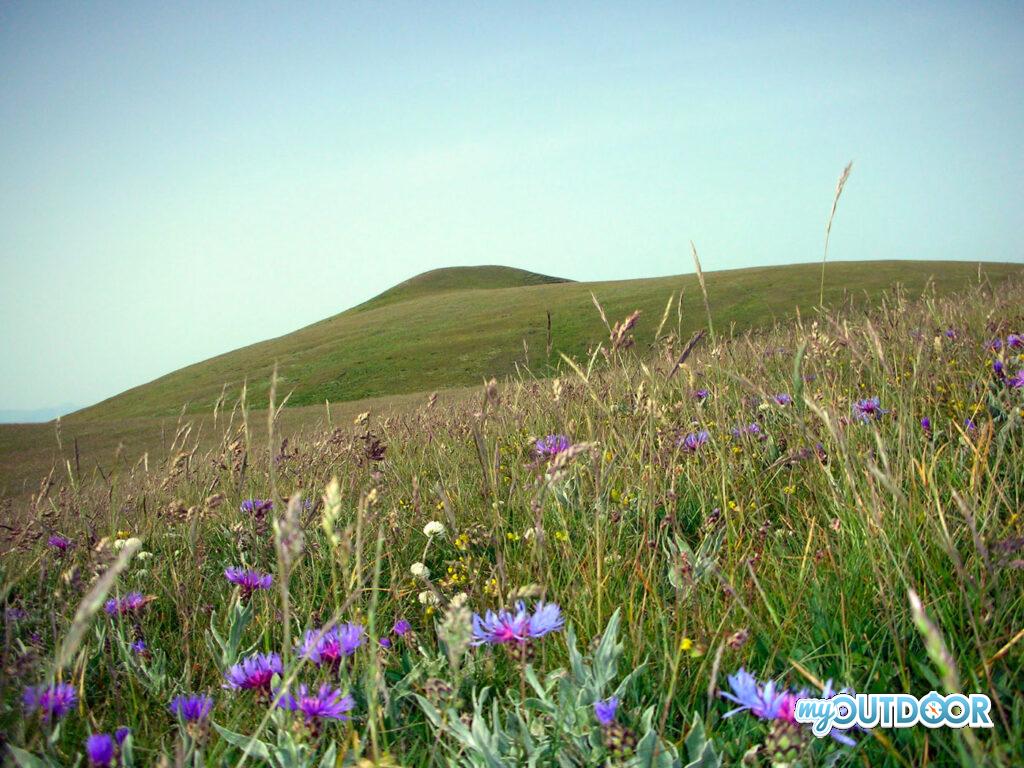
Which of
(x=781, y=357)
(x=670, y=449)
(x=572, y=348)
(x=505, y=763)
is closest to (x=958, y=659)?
(x=505, y=763)

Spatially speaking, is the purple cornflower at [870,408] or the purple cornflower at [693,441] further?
the purple cornflower at [693,441]

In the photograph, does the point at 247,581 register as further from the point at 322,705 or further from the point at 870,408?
the point at 870,408

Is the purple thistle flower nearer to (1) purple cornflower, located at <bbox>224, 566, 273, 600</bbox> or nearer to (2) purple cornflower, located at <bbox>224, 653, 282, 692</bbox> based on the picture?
(2) purple cornflower, located at <bbox>224, 653, 282, 692</bbox>

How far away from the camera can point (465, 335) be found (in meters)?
35.1

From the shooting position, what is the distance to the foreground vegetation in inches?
44.2

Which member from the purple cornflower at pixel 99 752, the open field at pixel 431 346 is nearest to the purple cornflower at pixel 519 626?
the purple cornflower at pixel 99 752

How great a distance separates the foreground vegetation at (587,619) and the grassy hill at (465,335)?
19168 mm

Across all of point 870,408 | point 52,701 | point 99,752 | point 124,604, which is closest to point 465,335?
point 870,408

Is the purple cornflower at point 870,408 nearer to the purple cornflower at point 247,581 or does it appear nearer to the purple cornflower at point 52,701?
the purple cornflower at point 247,581

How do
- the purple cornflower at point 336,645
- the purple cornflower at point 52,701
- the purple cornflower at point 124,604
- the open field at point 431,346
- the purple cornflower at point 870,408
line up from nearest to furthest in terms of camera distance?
the purple cornflower at point 52,701
the purple cornflower at point 336,645
the purple cornflower at point 124,604
the purple cornflower at point 870,408
the open field at point 431,346

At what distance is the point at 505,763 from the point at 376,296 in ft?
256

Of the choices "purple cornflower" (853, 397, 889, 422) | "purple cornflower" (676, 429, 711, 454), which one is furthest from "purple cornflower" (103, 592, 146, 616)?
"purple cornflower" (853, 397, 889, 422)

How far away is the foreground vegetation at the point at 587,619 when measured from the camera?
112cm

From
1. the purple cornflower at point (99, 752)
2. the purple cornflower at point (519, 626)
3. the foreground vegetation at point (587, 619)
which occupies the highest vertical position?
the purple cornflower at point (99, 752)
